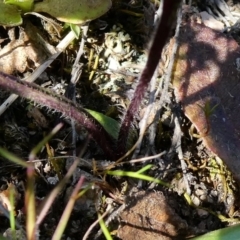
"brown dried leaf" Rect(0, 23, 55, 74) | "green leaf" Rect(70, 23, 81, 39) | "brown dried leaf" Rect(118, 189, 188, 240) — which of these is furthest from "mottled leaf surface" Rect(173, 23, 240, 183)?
"brown dried leaf" Rect(0, 23, 55, 74)

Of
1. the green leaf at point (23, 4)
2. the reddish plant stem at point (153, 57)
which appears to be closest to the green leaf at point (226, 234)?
the reddish plant stem at point (153, 57)

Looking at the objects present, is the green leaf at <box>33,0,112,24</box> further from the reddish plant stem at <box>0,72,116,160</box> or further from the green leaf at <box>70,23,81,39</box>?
the reddish plant stem at <box>0,72,116,160</box>

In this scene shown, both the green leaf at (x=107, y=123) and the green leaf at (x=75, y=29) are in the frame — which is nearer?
the green leaf at (x=107, y=123)

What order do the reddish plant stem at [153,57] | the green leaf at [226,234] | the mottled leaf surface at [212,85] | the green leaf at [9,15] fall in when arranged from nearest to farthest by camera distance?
1. the reddish plant stem at [153,57]
2. the green leaf at [226,234]
3. the mottled leaf surface at [212,85]
4. the green leaf at [9,15]

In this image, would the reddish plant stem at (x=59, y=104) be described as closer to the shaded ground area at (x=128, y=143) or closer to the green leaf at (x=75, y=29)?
the shaded ground area at (x=128, y=143)

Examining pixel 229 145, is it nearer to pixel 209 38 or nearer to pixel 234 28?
pixel 209 38

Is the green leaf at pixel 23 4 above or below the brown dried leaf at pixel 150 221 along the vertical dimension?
above
